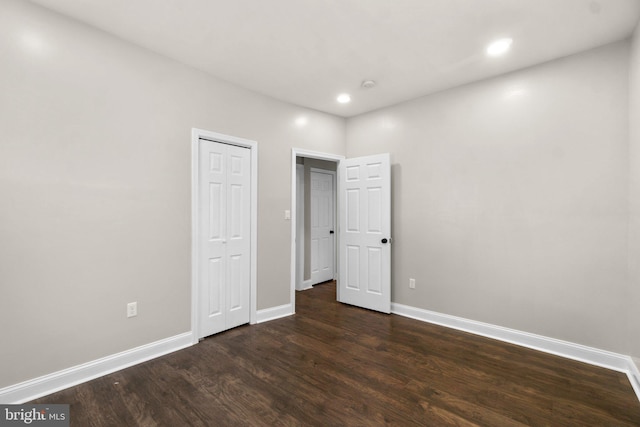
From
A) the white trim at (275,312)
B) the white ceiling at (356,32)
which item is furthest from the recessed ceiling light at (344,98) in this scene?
the white trim at (275,312)

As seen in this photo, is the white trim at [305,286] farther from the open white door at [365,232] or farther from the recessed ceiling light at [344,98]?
the recessed ceiling light at [344,98]

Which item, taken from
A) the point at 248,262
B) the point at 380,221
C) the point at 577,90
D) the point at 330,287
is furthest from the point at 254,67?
the point at 330,287

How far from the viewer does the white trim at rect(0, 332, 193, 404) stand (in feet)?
6.58

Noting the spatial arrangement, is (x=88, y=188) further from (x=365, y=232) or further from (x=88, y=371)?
(x=365, y=232)

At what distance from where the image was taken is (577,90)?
266 cm

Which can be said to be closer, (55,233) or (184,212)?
(55,233)

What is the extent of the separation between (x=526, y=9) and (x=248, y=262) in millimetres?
3370

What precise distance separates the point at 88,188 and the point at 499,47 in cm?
362

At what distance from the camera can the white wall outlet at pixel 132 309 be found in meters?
2.54

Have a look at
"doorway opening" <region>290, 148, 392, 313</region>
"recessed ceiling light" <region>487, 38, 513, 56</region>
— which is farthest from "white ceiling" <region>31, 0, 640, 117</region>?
"doorway opening" <region>290, 148, 392, 313</region>

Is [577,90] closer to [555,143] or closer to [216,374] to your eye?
[555,143]

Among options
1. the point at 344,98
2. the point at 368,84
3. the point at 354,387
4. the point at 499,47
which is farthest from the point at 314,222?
the point at 499,47

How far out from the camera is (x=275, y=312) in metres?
3.69

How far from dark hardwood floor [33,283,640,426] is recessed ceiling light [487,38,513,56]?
2.76m
